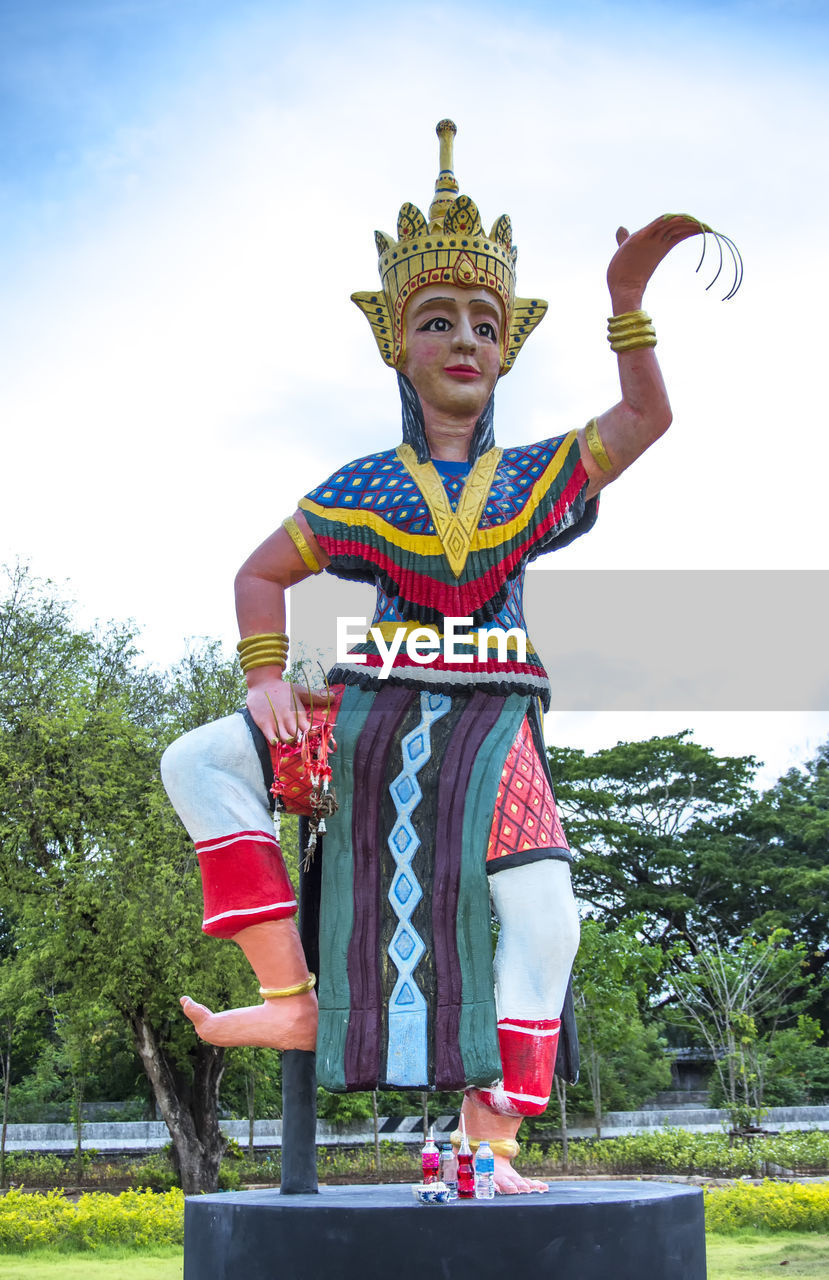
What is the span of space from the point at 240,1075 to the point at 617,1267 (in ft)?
61.9

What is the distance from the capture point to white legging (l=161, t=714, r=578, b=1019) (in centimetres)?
391

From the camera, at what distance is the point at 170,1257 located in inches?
366

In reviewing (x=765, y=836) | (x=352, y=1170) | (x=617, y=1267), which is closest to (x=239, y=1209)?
(x=617, y=1267)

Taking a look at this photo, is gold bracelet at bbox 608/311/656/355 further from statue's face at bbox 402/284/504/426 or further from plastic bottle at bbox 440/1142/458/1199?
plastic bottle at bbox 440/1142/458/1199

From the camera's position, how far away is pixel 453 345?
15.0ft

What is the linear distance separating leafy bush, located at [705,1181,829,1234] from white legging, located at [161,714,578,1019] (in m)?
6.94

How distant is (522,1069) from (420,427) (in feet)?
7.75

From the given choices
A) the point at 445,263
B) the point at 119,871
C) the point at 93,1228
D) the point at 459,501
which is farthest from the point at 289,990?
the point at 119,871

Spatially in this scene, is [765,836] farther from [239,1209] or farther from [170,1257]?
[239,1209]

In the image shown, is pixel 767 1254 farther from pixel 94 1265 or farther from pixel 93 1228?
pixel 93 1228

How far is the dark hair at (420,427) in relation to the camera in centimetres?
467

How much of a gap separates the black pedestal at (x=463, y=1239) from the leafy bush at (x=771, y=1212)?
277 inches

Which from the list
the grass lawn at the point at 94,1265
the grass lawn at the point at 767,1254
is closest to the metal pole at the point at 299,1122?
the grass lawn at the point at 94,1265

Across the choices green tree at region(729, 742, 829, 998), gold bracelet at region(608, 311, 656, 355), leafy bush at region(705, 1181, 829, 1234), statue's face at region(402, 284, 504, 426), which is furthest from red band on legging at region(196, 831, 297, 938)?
green tree at region(729, 742, 829, 998)
